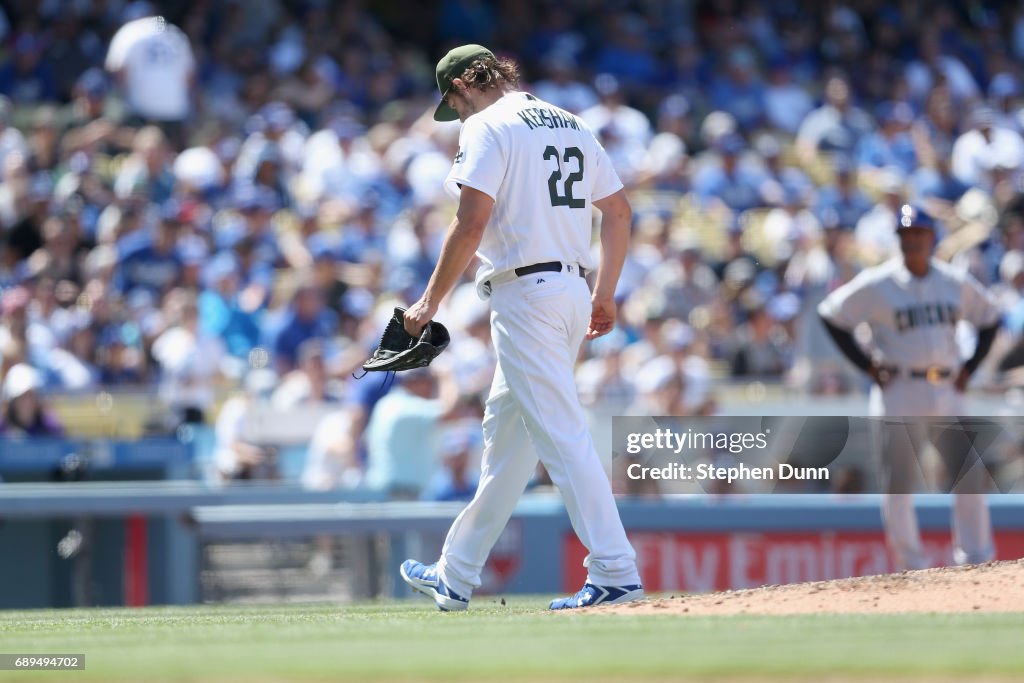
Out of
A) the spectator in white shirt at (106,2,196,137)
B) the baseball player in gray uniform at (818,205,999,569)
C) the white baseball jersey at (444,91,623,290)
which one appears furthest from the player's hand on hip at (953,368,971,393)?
the spectator in white shirt at (106,2,196,137)

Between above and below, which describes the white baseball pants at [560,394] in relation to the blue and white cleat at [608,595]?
above

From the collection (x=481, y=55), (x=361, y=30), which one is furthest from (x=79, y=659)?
(x=361, y=30)

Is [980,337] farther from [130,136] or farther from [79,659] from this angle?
[130,136]

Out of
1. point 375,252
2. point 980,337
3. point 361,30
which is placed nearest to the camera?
point 980,337

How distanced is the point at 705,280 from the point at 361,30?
5943 mm

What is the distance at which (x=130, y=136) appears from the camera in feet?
48.8

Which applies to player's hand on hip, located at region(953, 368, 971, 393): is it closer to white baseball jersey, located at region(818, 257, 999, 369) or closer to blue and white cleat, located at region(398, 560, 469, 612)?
white baseball jersey, located at region(818, 257, 999, 369)

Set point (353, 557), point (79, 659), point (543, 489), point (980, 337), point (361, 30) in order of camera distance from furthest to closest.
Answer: point (361, 30) < point (543, 489) < point (353, 557) < point (980, 337) < point (79, 659)

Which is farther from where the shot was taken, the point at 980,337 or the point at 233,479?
the point at 233,479

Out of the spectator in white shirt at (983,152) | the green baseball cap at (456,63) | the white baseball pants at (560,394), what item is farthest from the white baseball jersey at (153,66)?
the white baseball pants at (560,394)

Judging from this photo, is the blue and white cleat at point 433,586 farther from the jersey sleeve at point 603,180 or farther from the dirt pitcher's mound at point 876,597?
the jersey sleeve at point 603,180

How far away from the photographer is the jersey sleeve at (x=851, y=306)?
9.52 metres

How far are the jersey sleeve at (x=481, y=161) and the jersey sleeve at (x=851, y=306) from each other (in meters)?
3.92

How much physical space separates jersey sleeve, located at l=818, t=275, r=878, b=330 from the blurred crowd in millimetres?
2122
